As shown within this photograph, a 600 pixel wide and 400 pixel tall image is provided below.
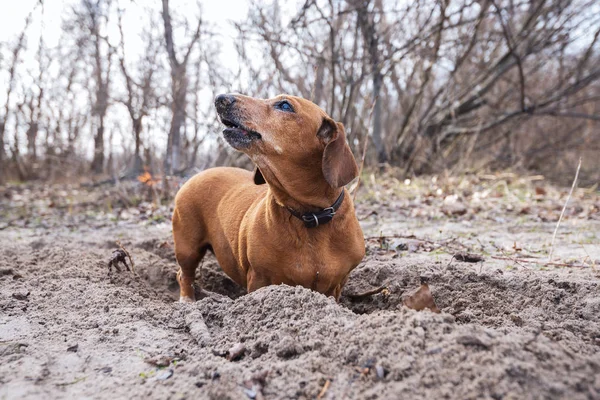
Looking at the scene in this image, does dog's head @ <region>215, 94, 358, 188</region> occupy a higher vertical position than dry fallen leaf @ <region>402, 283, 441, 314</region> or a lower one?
higher

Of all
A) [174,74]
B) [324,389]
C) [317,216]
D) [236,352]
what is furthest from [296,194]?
[174,74]

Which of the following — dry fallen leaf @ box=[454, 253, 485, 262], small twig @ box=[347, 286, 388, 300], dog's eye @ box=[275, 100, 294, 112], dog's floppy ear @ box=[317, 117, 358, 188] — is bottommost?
small twig @ box=[347, 286, 388, 300]

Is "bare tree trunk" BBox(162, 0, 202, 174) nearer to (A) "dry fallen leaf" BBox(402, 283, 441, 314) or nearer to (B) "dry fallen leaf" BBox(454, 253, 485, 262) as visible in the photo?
(B) "dry fallen leaf" BBox(454, 253, 485, 262)

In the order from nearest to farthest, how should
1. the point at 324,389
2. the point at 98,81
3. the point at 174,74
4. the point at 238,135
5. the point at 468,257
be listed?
the point at 324,389 → the point at 238,135 → the point at 468,257 → the point at 174,74 → the point at 98,81

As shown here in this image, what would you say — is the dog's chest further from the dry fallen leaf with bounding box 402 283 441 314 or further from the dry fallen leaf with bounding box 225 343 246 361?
the dry fallen leaf with bounding box 225 343 246 361

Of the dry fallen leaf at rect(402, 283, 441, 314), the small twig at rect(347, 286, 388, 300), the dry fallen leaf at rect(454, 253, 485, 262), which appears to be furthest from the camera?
the dry fallen leaf at rect(454, 253, 485, 262)

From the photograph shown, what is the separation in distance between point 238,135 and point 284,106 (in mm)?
371

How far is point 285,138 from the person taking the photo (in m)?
2.90

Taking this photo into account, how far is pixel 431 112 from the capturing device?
10.1 metres

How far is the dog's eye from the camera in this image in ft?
9.77

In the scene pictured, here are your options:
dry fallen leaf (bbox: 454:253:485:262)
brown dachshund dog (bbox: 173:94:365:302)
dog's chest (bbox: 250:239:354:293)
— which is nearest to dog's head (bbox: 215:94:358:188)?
brown dachshund dog (bbox: 173:94:365:302)

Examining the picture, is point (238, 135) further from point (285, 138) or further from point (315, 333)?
point (315, 333)

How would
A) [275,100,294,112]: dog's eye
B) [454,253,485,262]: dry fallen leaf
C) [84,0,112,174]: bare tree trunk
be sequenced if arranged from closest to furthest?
[275,100,294,112]: dog's eye, [454,253,485,262]: dry fallen leaf, [84,0,112,174]: bare tree trunk

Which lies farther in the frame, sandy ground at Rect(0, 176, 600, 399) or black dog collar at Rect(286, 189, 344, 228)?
black dog collar at Rect(286, 189, 344, 228)
